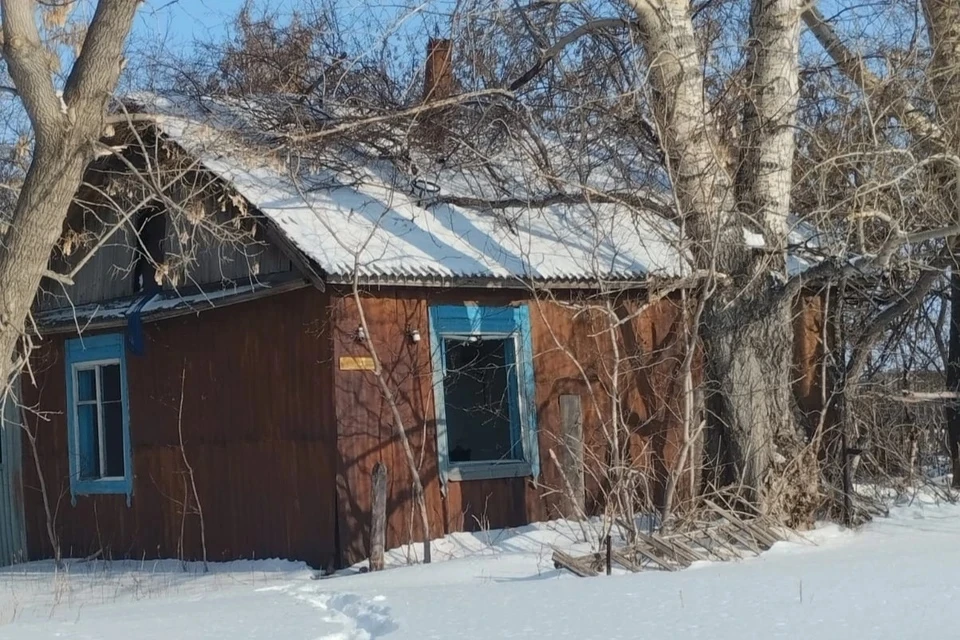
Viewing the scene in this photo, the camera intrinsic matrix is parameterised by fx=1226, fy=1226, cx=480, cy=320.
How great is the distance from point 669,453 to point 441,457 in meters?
2.52

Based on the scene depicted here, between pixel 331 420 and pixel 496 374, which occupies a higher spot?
pixel 496 374

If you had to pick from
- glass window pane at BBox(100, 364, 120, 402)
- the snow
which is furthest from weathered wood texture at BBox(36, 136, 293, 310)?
glass window pane at BBox(100, 364, 120, 402)

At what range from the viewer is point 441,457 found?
1128cm

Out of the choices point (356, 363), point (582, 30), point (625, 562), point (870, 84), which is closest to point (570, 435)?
point (356, 363)

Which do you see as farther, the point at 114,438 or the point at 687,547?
the point at 114,438

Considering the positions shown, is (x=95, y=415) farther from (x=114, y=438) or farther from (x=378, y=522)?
(x=378, y=522)

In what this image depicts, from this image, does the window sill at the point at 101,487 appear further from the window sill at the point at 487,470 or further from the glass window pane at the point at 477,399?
the window sill at the point at 487,470

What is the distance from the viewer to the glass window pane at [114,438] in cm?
1372

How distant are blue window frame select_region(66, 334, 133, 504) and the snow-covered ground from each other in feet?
8.33

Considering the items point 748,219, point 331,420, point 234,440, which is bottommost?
point 234,440

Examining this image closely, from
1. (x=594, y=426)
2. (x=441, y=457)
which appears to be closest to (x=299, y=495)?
(x=441, y=457)

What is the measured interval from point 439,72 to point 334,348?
14.3ft

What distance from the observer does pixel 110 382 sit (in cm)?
1365

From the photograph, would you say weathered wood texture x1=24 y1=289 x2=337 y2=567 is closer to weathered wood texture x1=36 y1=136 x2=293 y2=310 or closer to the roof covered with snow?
weathered wood texture x1=36 y1=136 x2=293 y2=310
